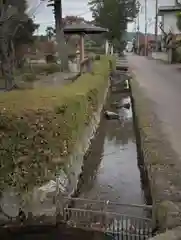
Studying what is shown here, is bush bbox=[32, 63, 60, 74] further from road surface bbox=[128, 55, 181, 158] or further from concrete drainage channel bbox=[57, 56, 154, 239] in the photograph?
concrete drainage channel bbox=[57, 56, 154, 239]

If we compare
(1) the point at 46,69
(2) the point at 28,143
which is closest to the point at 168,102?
(1) the point at 46,69

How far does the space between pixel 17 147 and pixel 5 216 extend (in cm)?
129

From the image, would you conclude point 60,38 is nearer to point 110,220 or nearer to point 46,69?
point 46,69

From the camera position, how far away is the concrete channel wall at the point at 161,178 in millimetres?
6730

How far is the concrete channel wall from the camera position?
22.1 feet

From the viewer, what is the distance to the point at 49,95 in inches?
393

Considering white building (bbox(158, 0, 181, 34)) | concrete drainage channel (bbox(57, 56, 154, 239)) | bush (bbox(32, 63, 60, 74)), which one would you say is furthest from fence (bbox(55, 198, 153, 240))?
white building (bbox(158, 0, 181, 34))

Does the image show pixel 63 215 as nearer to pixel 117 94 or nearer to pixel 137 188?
pixel 137 188

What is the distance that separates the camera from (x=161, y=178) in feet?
28.1

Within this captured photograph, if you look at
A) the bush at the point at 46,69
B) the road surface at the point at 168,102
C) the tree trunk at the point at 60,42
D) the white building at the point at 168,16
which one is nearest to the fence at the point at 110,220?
the road surface at the point at 168,102

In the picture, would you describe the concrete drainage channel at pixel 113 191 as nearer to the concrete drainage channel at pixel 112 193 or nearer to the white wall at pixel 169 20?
the concrete drainage channel at pixel 112 193

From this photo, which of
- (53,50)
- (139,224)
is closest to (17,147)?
(139,224)

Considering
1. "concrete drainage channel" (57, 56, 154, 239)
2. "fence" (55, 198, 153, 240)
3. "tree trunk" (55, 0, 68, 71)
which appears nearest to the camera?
"fence" (55, 198, 153, 240)

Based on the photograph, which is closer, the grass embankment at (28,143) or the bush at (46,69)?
the grass embankment at (28,143)
